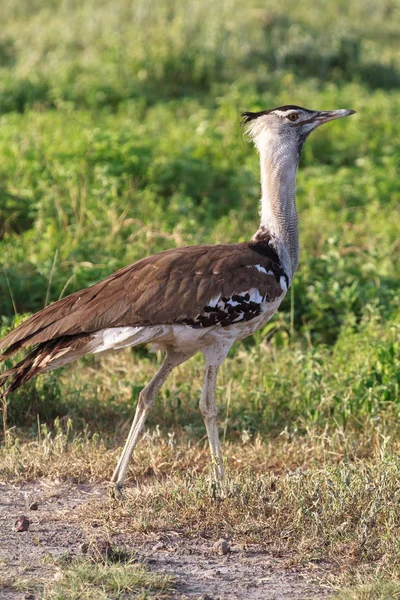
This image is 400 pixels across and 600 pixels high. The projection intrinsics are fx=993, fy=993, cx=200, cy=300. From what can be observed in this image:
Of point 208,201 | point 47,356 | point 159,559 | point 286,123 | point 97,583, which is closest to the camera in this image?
point 97,583

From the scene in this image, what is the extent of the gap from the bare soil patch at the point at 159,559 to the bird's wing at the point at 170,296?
661 millimetres

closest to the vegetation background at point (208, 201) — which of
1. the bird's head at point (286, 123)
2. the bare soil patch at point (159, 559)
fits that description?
the bare soil patch at point (159, 559)

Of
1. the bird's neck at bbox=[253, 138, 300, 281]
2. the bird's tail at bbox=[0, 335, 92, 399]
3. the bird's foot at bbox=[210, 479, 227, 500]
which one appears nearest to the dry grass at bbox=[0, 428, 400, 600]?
the bird's foot at bbox=[210, 479, 227, 500]

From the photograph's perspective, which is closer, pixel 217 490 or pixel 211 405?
pixel 217 490

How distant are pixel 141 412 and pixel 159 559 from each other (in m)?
A: 0.83

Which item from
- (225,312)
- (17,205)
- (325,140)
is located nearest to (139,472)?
(225,312)

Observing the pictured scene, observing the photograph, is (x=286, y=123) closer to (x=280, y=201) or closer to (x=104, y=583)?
(x=280, y=201)

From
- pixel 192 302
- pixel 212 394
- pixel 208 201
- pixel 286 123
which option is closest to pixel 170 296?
pixel 192 302

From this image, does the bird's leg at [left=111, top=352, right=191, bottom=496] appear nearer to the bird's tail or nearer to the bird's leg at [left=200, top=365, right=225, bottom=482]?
the bird's leg at [left=200, top=365, right=225, bottom=482]

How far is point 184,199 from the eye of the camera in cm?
666

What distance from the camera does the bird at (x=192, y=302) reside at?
12.2ft

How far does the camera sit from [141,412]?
396 centimetres

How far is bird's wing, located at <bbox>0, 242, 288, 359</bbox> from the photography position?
3.71 meters

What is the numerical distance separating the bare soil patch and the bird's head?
166 centimetres
